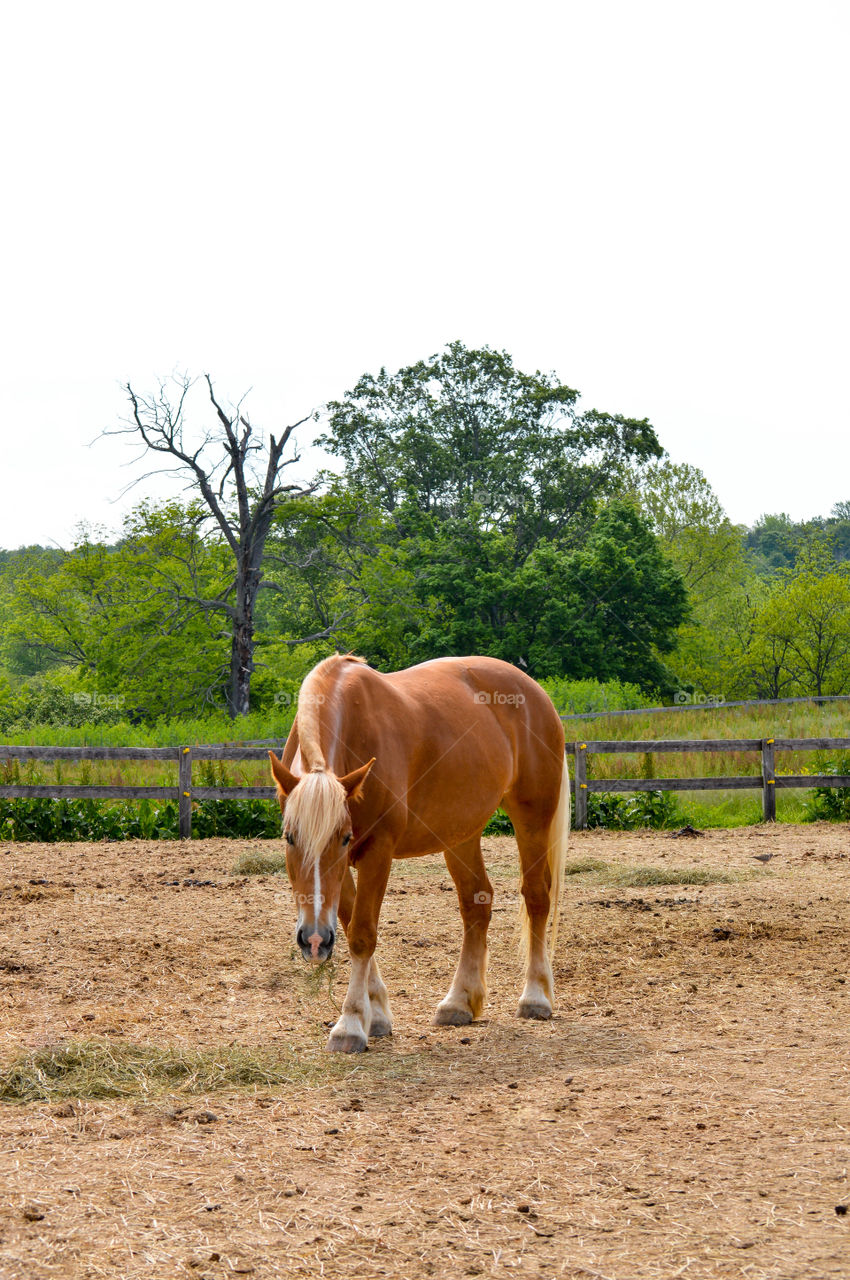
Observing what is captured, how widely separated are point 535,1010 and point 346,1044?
1.19 meters

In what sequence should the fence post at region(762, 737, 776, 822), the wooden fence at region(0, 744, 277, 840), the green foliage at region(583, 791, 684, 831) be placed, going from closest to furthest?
1. the wooden fence at region(0, 744, 277, 840)
2. the fence post at region(762, 737, 776, 822)
3. the green foliage at region(583, 791, 684, 831)

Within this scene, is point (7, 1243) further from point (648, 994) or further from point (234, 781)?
point (234, 781)

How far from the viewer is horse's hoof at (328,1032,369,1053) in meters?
4.77

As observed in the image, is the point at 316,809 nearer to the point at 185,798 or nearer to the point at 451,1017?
the point at 451,1017

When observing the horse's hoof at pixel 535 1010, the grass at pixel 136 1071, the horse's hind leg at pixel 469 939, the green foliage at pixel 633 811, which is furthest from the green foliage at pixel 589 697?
the grass at pixel 136 1071

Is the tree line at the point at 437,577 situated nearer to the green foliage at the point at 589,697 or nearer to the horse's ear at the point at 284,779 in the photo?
the green foliage at the point at 589,697

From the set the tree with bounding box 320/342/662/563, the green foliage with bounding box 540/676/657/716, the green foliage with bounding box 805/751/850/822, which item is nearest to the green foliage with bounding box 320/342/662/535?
the tree with bounding box 320/342/662/563

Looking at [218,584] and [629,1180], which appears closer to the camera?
[629,1180]

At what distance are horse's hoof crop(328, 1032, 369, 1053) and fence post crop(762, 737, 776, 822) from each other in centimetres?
942

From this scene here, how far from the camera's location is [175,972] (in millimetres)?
6383

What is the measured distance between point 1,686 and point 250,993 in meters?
24.3

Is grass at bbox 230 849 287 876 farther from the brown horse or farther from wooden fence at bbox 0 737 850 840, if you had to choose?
the brown horse

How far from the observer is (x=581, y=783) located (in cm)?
1290

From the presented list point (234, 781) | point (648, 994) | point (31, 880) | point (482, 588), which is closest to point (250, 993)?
point (648, 994)
